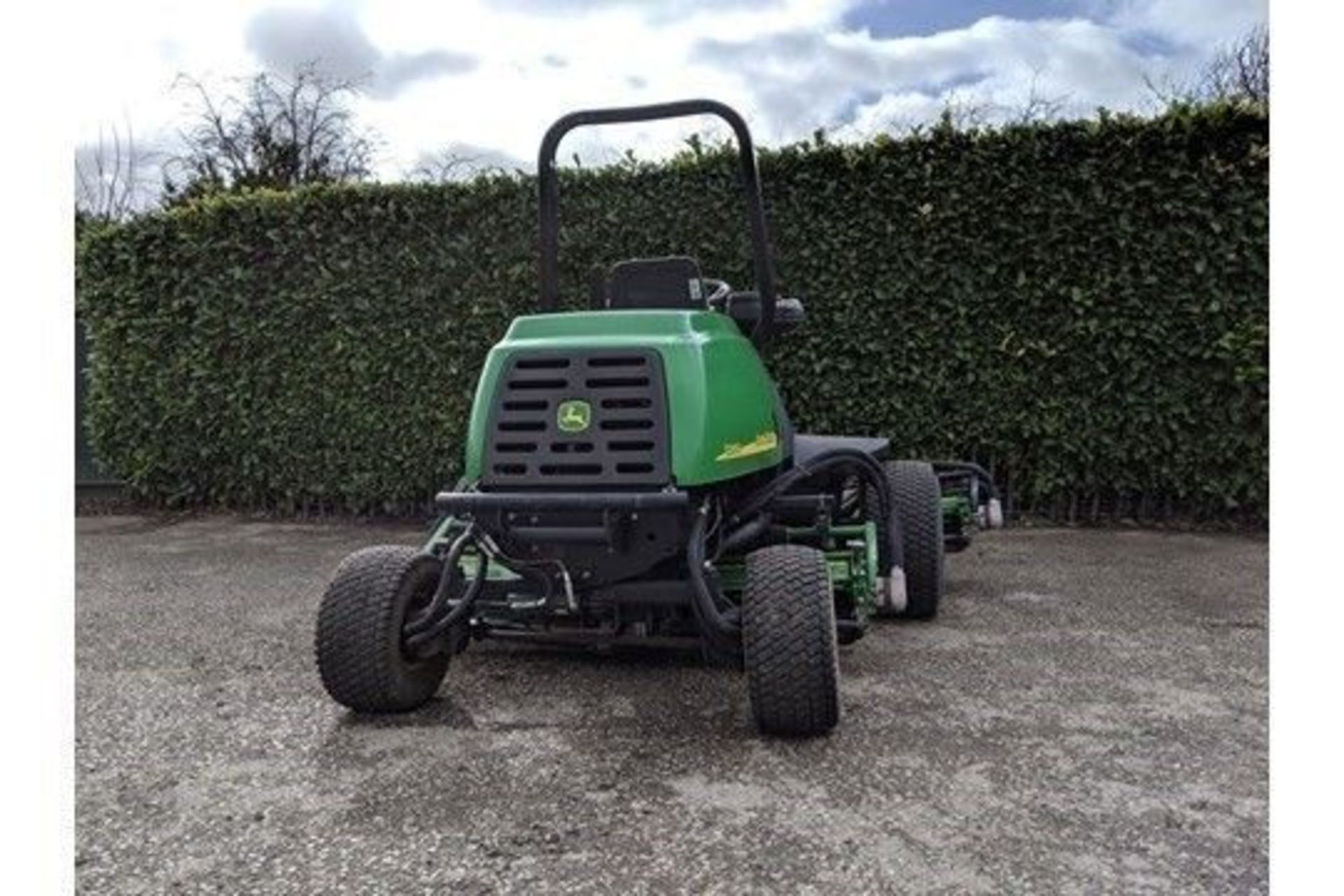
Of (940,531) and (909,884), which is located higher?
(940,531)

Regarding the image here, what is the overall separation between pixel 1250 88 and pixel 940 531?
5.73m

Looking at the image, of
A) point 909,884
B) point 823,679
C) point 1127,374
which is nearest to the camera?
point 909,884

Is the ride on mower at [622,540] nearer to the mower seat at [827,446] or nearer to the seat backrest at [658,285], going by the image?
the seat backrest at [658,285]

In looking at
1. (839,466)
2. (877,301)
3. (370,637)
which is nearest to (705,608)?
(370,637)

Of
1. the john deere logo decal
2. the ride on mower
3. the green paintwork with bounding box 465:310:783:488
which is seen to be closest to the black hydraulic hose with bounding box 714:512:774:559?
the ride on mower

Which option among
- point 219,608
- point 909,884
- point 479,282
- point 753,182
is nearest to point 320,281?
point 479,282

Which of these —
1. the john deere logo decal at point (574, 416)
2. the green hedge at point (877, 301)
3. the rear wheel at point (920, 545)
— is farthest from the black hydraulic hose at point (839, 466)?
the green hedge at point (877, 301)

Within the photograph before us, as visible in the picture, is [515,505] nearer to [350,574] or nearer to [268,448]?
[350,574]

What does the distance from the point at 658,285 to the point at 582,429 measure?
90cm

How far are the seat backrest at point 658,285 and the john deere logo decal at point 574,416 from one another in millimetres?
778

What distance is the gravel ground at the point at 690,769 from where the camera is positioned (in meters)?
2.30

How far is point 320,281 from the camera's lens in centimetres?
743

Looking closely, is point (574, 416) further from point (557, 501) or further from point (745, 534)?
point (745, 534)

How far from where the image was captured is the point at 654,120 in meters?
3.68
